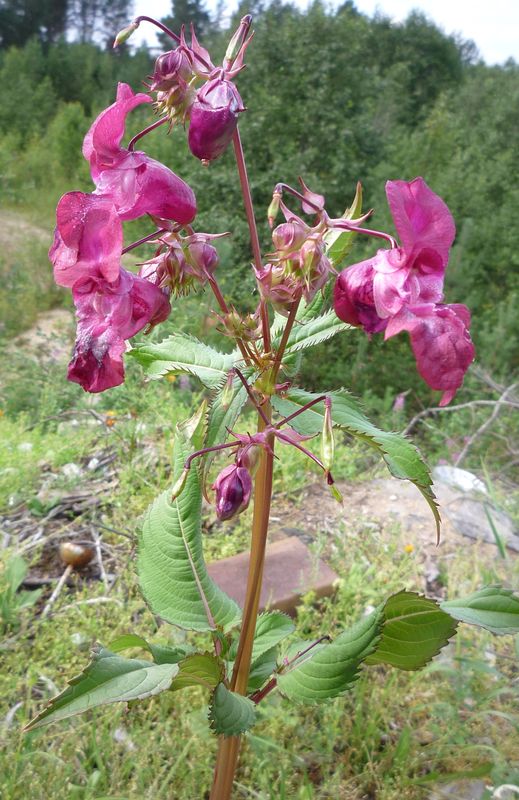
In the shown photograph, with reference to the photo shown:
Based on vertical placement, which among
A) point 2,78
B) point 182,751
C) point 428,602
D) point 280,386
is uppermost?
point 2,78

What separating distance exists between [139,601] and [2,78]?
20069 mm

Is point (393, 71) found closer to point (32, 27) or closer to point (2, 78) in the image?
point (2, 78)

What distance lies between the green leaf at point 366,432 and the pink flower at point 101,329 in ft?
1.04

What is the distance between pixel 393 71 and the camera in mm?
14242

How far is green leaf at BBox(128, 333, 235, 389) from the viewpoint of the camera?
3.59 ft

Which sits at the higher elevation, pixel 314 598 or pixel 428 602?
pixel 428 602

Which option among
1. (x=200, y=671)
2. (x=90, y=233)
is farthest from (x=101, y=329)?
(x=200, y=671)

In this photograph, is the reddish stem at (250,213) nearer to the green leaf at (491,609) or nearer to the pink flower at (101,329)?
the pink flower at (101,329)

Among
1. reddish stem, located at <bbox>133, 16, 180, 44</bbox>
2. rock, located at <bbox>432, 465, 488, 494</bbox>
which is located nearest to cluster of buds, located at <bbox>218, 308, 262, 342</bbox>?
reddish stem, located at <bbox>133, 16, 180, 44</bbox>

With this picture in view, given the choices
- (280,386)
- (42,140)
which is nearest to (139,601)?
(280,386)

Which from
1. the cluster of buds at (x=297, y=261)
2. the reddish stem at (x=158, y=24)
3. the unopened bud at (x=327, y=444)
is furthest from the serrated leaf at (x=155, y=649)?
the reddish stem at (x=158, y=24)

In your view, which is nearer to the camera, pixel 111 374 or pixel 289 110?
pixel 111 374

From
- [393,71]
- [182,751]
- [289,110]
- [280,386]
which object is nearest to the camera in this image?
[280,386]

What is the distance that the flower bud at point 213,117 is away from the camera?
2.62 feet
